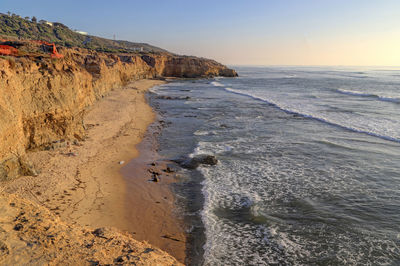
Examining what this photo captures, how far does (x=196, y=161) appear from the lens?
13.4 metres

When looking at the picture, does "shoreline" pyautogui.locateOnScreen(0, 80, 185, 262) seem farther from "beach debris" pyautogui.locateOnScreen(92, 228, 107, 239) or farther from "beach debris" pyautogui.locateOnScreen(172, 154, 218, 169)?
"beach debris" pyautogui.locateOnScreen(172, 154, 218, 169)

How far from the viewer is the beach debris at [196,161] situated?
13.1 m

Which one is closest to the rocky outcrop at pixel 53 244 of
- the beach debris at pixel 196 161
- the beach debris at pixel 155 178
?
the beach debris at pixel 155 178

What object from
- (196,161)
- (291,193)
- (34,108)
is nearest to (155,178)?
(196,161)

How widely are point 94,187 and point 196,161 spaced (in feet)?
17.0

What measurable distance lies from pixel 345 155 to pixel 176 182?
32.8 feet

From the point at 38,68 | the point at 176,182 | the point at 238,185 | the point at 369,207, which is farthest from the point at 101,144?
the point at 369,207

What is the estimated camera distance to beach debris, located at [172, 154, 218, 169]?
13.1 metres

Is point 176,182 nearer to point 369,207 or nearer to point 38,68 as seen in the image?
point 369,207

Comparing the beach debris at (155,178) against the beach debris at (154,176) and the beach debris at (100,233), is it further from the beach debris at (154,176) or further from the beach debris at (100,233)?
the beach debris at (100,233)

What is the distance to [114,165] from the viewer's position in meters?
12.6

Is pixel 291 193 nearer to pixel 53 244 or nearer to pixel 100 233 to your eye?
pixel 100 233

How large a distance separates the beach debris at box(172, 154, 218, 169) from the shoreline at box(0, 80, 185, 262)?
1.68m

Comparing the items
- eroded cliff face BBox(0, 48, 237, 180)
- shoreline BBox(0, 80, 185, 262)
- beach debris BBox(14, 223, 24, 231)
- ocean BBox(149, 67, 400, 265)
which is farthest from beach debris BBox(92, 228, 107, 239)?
eroded cliff face BBox(0, 48, 237, 180)
